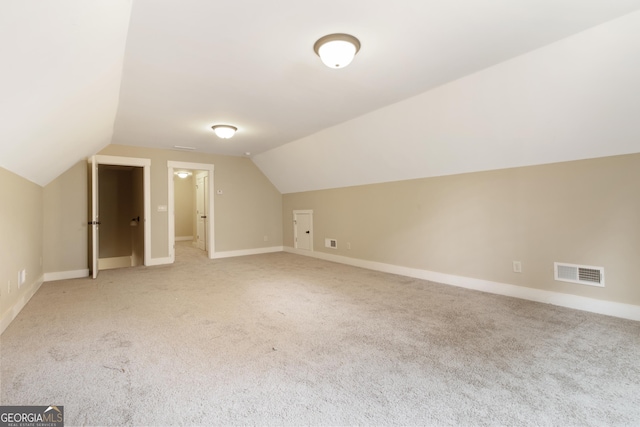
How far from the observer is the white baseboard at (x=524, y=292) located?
9.03 ft

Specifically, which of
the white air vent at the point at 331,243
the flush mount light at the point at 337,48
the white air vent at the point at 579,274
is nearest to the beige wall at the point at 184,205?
the white air vent at the point at 331,243

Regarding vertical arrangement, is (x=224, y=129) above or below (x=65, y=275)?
above

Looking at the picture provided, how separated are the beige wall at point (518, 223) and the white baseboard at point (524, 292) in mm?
59

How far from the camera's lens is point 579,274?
9.77 feet

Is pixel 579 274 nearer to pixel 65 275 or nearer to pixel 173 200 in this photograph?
pixel 173 200

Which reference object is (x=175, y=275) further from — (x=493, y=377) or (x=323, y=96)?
(x=493, y=377)

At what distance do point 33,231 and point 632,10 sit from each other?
6.41m

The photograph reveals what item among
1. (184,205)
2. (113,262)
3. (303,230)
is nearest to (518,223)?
(303,230)

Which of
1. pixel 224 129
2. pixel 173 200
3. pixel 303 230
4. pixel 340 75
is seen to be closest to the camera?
pixel 340 75

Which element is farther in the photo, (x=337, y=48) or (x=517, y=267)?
(x=517, y=267)

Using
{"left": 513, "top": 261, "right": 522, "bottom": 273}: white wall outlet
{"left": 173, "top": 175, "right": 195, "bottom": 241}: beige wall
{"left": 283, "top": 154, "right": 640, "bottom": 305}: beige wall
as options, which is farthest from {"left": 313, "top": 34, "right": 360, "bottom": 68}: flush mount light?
{"left": 173, "top": 175, "right": 195, "bottom": 241}: beige wall

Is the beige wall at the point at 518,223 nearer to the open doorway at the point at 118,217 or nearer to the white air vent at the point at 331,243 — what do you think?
the white air vent at the point at 331,243

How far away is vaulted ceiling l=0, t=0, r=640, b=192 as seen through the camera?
1849 mm

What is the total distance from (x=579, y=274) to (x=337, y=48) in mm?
3266
